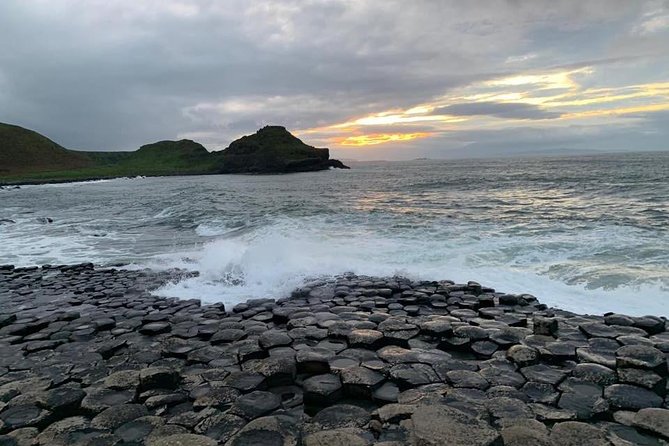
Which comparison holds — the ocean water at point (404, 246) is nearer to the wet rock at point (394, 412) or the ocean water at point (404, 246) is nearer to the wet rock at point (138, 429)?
the wet rock at point (138, 429)

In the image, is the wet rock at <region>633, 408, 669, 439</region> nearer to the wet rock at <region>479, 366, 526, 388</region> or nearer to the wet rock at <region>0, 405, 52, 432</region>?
the wet rock at <region>479, 366, 526, 388</region>

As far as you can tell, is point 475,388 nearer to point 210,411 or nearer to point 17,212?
point 210,411

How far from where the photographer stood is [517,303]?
8.27 metres

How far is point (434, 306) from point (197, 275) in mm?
6553

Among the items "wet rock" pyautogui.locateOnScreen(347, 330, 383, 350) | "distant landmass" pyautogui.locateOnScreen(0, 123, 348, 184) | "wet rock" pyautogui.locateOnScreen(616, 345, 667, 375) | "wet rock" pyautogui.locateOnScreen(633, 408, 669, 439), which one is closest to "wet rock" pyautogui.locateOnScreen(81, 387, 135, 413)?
"wet rock" pyautogui.locateOnScreen(347, 330, 383, 350)

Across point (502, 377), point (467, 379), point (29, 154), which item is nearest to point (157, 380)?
point (467, 379)

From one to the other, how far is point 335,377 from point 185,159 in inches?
5949

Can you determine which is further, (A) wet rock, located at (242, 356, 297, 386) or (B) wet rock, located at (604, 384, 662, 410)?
(A) wet rock, located at (242, 356, 297, 386)

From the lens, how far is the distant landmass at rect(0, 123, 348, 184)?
109 meters

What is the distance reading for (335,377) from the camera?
4.88m

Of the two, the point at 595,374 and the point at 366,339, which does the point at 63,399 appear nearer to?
the point at 366,339

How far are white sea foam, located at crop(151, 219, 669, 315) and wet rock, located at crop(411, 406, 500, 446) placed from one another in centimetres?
582

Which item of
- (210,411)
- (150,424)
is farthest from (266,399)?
(150,424)

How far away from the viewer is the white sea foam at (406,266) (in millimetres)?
9172
